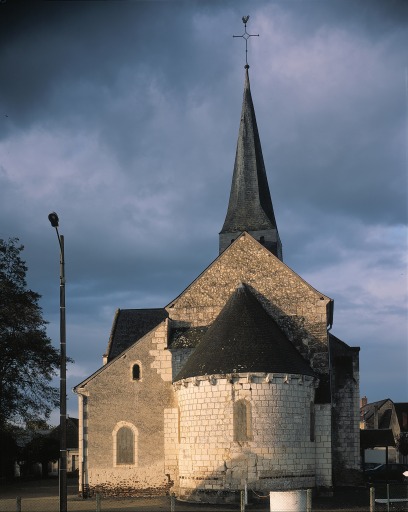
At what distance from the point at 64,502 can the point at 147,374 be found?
1233cm

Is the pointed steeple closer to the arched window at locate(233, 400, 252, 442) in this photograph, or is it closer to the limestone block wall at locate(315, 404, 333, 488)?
the limestone block wall at locate(315, 404, 333, 488)

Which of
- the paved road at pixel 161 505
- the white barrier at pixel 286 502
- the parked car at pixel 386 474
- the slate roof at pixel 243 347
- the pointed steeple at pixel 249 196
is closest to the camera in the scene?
the white barrier at pixel 286 502

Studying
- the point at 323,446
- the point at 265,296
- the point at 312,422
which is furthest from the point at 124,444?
the point at 265,296

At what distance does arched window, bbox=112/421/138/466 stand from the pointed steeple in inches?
558

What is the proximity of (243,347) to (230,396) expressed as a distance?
1.88 meters

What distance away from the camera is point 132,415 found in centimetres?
2862

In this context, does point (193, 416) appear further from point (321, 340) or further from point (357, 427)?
point (357, 427)

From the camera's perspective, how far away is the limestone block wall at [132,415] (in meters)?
28.2

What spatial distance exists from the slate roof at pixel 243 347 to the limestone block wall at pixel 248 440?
38 centimetres

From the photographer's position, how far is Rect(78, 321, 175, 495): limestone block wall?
92.5 feet

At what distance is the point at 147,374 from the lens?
2897 centimetres

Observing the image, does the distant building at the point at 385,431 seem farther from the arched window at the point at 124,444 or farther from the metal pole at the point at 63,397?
the metal pole at the point at 63,397

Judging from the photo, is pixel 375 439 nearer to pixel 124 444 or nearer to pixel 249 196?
pixel 249 196

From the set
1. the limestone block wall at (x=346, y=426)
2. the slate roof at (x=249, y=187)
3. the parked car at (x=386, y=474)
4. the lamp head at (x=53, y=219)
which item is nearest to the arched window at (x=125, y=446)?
the limestone block wall at (x=346, y=426)
